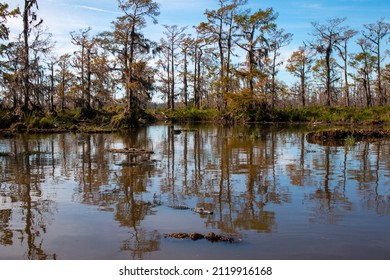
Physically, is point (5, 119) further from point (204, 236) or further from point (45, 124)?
point (204, 236)

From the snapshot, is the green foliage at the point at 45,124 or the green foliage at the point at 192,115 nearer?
the green foliage at the point at 45,124

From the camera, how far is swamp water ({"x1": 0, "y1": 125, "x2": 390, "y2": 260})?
17.4 feet

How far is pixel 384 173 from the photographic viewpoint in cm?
1041

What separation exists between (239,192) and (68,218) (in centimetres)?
335

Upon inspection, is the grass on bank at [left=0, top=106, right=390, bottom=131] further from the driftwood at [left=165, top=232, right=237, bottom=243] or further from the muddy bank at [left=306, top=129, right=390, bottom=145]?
the driftwood at [left=165, top=232, right=237, bottom=243]

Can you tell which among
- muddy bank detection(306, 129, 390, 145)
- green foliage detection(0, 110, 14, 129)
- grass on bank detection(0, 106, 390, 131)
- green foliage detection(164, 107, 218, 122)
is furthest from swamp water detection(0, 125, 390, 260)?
green foliage detection(164, 107, 218, 122)

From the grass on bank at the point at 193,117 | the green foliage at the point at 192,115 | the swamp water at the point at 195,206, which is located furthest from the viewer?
the green foliage at the point at 192,115

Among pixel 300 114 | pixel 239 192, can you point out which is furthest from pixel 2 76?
pixel 300 114

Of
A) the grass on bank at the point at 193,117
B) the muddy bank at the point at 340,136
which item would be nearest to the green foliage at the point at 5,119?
the grass on bank at the point at 193,117

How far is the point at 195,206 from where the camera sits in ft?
24.1

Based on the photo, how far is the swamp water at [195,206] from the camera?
17.4 ft

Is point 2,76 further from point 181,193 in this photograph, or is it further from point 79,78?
point 181,193

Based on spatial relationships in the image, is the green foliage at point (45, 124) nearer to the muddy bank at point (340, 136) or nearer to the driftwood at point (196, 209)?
the muddy bank at point (340, 136)

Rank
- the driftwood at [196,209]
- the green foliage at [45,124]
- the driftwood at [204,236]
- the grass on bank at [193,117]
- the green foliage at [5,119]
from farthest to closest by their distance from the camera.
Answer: the grass on bank at [193,117], the green foliage at [45,124], the green foliage at [5,119], the driftwood at [196,209], the driftwood at [204,236]
